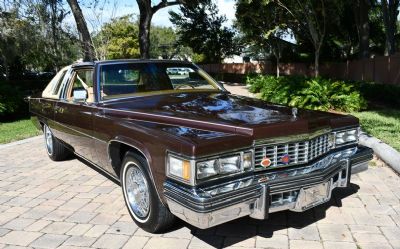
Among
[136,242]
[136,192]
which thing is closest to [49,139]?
[136,192]

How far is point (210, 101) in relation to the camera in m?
4.71

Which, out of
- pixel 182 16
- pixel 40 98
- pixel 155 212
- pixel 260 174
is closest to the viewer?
pixel 260 174

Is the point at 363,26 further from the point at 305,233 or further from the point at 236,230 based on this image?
the point at 236,230

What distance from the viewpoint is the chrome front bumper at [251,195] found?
316 cm

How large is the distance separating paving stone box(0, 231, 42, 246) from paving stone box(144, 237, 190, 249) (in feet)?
3.71

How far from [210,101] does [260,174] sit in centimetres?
147

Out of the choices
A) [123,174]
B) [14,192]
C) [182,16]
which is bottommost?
[14,192]

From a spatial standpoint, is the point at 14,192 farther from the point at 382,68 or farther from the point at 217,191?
the point at 382,68

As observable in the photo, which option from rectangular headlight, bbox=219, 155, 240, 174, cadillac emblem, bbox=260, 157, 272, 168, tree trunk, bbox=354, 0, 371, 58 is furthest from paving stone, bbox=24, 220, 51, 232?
tree trunk, bbox=354, 0, 371, 58

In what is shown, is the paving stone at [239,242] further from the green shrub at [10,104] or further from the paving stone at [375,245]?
the green shrub at [10,104]

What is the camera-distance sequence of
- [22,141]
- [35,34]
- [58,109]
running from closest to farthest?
[58,109] → [22,141] → [35,34]

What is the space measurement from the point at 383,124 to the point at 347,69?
57.9 feet

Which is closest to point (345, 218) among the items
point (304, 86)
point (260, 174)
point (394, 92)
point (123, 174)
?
point (260, 174)

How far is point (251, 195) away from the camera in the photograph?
3.29 metres
